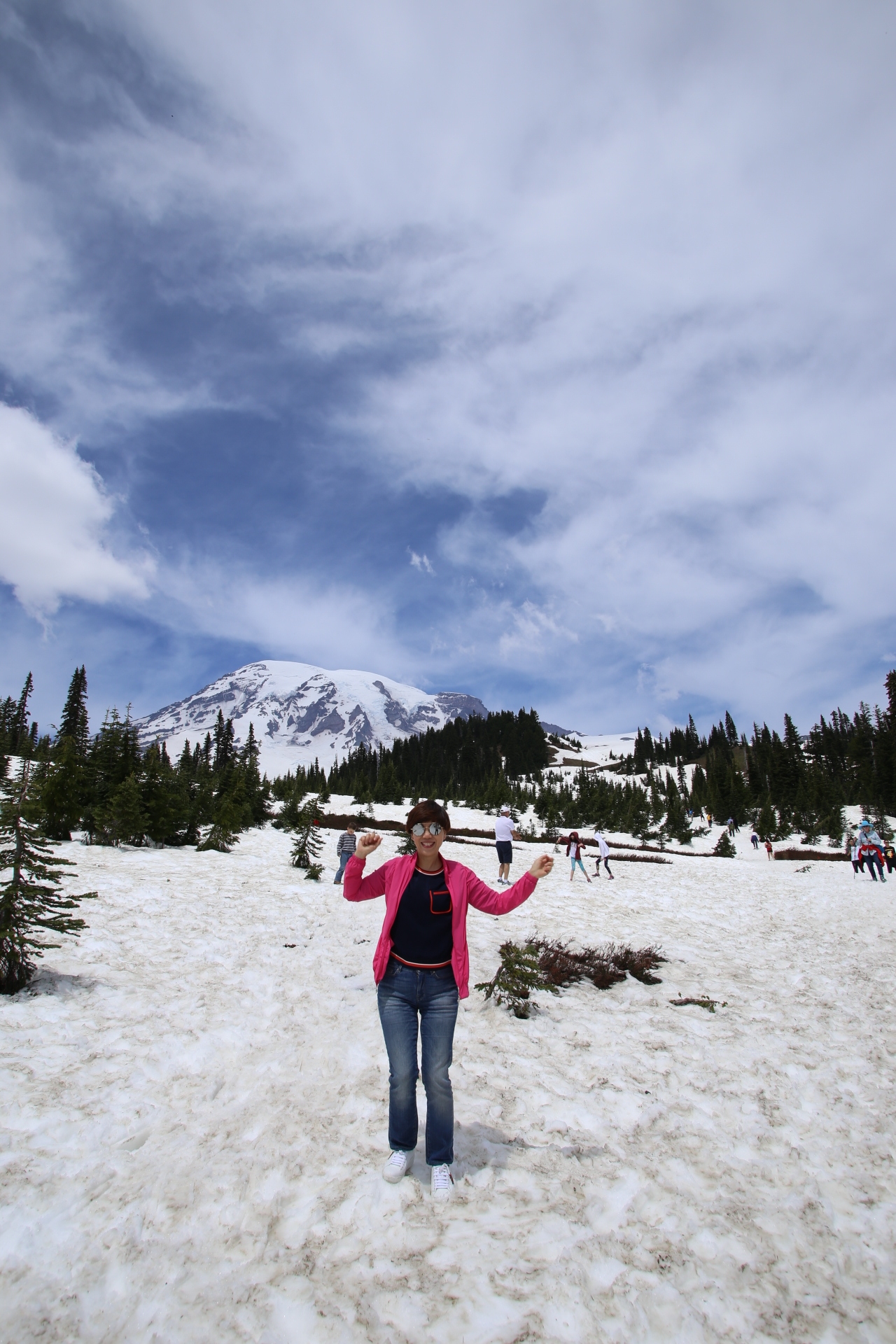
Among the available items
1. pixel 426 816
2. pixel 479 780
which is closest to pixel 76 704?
pixel 479 780

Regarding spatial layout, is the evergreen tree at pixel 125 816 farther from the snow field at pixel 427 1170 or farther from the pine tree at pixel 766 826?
the pine tree at pixel 766 826

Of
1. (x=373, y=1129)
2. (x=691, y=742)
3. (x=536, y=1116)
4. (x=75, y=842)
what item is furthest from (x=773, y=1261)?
(x=691, y=742)

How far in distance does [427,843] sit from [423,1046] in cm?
149

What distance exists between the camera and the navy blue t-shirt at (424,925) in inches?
175

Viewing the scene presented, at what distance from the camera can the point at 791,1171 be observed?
4586 mm

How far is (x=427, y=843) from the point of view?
450cm

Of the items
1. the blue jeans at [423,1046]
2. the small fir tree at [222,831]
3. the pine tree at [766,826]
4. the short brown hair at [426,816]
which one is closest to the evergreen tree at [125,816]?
the small fir tree at [222,831]

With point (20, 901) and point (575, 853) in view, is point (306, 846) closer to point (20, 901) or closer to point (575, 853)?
point (575, 853)

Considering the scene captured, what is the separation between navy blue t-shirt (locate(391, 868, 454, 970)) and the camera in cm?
445

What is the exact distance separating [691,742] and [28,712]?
15502 cm

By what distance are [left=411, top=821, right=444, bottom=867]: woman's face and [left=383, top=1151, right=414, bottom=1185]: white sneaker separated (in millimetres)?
2109

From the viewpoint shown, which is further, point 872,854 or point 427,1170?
point 872,854

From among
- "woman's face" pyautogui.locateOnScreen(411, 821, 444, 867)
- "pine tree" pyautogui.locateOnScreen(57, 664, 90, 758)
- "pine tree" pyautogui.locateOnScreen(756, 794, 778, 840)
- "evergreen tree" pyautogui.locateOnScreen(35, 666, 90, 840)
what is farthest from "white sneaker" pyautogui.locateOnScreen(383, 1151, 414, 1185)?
"pine tree" pyautogui.locateOnScreen(57, 664, 90, 758)

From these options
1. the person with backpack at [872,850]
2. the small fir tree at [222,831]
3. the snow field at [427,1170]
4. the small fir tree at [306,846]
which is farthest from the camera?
the person with backpack at [872,850]
